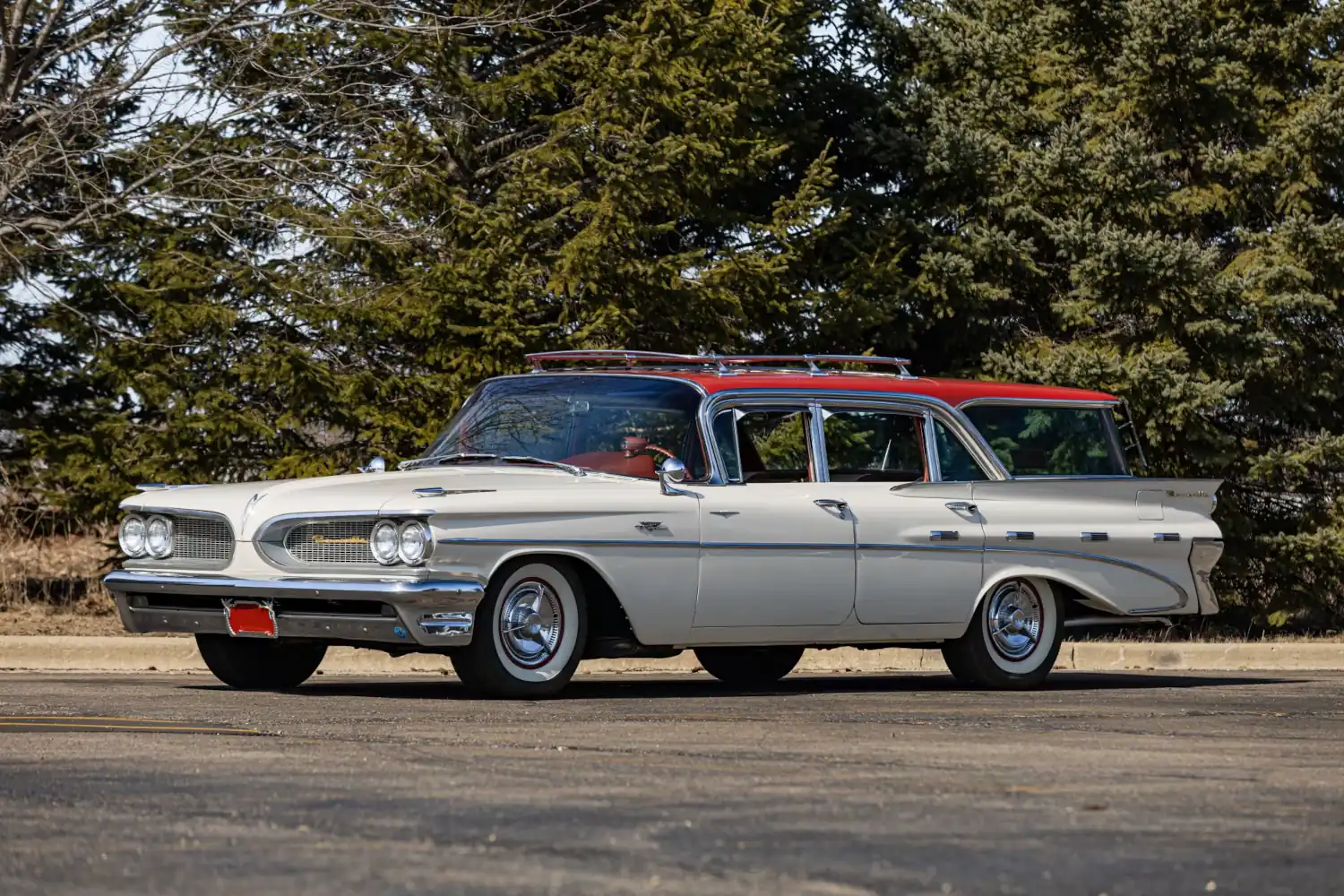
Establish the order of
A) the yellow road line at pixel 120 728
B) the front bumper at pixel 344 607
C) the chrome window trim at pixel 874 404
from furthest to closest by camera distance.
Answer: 1. the chrome window trim at pixel 874 404
2. the front bumper at pixel 344 607
3. the yellow road line at pixel 120 728

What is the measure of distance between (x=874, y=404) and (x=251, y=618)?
145 inches

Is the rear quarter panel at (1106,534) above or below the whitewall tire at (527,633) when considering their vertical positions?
above

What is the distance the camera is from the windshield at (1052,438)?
12.2 meters

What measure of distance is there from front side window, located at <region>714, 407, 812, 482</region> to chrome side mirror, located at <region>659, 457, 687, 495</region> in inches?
15.5

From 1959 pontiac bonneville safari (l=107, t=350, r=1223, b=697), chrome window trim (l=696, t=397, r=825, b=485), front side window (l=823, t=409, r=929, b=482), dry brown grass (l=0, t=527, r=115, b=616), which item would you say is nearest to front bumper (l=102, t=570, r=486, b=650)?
1959 pontiac bonneville safari (l=107, t=350, r=1223, b=697)

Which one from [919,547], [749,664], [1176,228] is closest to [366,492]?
[919,547]

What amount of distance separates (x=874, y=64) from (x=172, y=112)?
7.33 metres

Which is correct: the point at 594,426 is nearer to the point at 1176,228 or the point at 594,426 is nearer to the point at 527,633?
the point at 527,633

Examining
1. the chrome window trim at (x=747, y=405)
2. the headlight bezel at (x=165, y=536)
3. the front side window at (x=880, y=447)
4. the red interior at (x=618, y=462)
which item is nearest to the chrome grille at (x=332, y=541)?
the headlight bezel at (x=165, y=536)

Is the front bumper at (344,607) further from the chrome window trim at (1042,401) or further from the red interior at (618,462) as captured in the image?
the chrome window trim at (1042,401)

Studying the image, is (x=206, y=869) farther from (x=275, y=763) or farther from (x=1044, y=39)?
(x=1044, y=39)

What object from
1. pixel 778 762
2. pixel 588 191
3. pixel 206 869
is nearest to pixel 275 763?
pixel 778 762

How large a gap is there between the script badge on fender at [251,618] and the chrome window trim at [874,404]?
7.60 ft

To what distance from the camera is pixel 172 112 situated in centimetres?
1912
